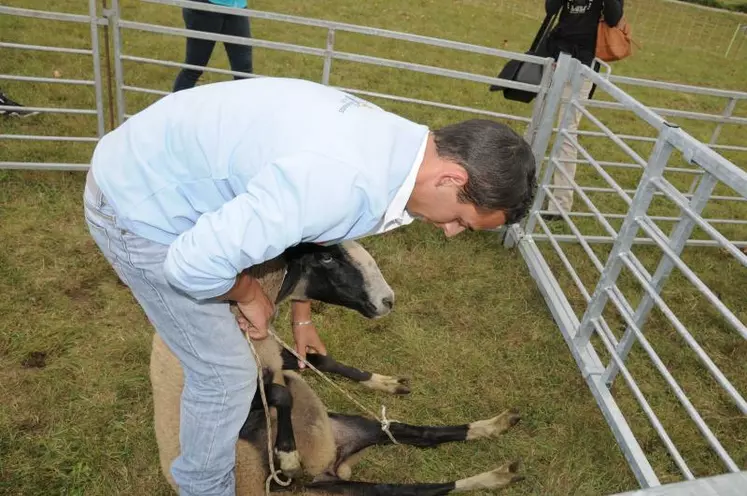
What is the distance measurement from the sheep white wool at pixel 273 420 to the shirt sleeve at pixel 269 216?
2.53ft

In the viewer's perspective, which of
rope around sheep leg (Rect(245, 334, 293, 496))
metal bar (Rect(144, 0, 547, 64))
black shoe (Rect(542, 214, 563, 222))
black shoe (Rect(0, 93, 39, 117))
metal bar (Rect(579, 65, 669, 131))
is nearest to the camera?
rope around sheep leg (Rect(245, 334, 293, 496))

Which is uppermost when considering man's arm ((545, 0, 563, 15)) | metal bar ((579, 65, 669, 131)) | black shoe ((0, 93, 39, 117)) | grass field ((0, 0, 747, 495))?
man's arm ((545, 0, 563, 15))

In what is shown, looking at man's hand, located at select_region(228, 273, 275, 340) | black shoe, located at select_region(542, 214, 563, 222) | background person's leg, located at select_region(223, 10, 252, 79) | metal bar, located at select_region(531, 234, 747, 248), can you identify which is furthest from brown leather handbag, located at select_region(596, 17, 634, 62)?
man's hand, located at select_region(228, 273, 275, 340)

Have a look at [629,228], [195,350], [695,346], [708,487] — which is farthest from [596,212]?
[708,487]

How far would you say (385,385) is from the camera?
11.4 ft

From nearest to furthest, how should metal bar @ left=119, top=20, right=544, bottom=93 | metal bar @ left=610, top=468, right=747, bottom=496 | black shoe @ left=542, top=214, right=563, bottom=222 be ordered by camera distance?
1. metal bar @ left=610, top=468, right=747, bottom=496
2. metal bar @ left=119, top=20, right=544, bottom=93
3. black shoe @ left=542, top=214, right=563, bottom=222

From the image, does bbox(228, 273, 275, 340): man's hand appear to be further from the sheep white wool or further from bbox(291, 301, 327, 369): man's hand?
bbox(291, 301, 327, 369): man's hand

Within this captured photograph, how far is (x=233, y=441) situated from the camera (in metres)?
2.21

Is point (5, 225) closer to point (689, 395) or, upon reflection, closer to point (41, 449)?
Answer: point (41, 449)

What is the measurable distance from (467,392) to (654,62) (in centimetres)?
1180

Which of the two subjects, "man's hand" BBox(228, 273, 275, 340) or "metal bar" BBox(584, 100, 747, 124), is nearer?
"man's hand" BBox(228, 273, 275, 340)

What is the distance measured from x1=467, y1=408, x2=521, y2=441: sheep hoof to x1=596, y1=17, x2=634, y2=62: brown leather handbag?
323 centimetres

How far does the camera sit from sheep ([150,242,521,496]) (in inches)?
95.6

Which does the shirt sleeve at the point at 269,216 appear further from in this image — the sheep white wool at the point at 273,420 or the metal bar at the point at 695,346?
the metal bar at the point at 695,346
